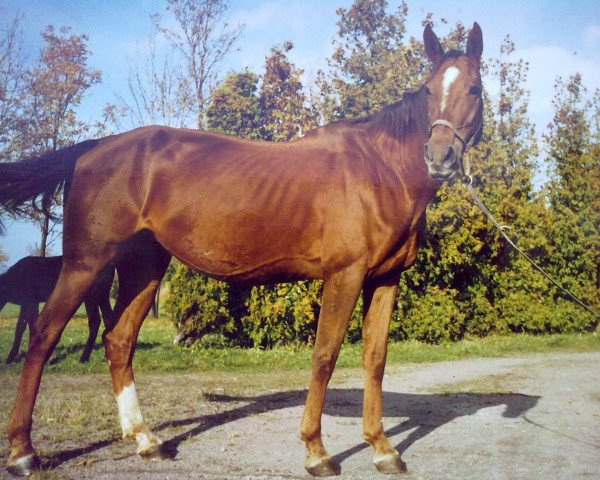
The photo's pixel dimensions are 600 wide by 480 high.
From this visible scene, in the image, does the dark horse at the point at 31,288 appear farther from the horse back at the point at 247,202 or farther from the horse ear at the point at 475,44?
the horse ear at the point at 475,44

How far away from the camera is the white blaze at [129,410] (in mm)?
4223

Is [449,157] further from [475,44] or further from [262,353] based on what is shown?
[262,353]

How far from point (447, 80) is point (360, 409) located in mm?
3612

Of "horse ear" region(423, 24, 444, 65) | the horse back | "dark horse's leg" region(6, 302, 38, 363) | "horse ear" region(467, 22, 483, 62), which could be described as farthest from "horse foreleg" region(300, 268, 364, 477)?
"dark horse's leg" region(6, 302, 38, 363)

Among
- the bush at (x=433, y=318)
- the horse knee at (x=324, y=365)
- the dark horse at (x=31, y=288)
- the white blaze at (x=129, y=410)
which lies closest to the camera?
the horse knee at (x=324, y=365)

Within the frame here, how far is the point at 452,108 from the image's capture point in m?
3.73

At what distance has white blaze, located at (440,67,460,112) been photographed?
12.3ft

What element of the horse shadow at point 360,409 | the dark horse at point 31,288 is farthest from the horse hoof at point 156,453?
the dark horse at point 31,288

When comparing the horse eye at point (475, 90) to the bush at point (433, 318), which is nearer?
the horse eye at point (475, 90)

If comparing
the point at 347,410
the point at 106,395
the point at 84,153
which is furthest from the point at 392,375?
the point at 84,153

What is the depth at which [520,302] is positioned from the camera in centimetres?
1291

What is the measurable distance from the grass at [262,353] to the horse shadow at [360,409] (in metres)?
2.50

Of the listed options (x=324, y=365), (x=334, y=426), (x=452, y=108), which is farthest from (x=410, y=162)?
(x=334, y=426)

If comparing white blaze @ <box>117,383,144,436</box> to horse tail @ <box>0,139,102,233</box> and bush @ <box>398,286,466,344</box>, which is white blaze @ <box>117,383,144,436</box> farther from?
bush @ <box>398,286,466,344</box>
